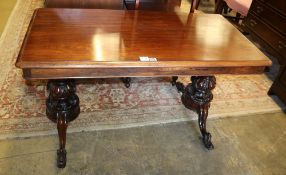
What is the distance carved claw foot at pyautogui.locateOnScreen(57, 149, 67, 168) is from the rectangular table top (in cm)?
62

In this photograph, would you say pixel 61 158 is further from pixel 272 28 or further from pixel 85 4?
pixel 272 28

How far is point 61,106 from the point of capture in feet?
5.07

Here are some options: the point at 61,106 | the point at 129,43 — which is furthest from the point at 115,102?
the point at 129,43

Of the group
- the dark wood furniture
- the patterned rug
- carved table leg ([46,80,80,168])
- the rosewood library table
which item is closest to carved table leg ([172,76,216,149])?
the rosewood library table

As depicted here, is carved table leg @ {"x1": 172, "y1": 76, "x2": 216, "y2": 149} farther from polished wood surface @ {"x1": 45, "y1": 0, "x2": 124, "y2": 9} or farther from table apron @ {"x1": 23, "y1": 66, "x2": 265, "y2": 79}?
polished wood surface @ {"x1": 45, "y1": 0, "x2": 124, "y2": 9}

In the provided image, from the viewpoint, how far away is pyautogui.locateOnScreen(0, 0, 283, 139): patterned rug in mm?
1840

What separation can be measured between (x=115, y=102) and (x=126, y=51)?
2.70 feet

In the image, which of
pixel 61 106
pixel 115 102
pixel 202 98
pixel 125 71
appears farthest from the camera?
pixel 115 102

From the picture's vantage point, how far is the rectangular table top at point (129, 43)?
1231 millimetres

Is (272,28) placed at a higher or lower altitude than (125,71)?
lower

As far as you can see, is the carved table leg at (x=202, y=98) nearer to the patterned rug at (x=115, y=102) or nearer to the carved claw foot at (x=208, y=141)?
the carved claw foot at (x=208, y=141)

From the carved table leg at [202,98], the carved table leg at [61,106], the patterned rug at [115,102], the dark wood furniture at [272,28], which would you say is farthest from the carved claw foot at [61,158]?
the dark wood furniture at [272,28]

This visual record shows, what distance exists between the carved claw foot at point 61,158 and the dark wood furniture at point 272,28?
6.24ft

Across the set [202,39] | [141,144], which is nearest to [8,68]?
[141,144]
